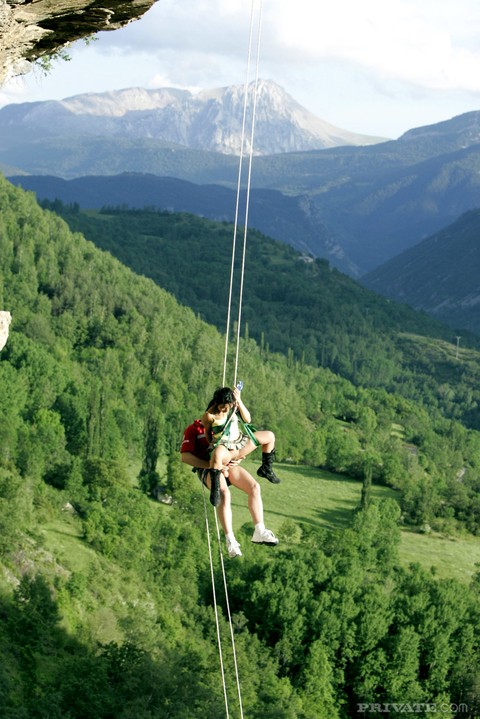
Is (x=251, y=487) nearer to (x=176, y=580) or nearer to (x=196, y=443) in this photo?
(x=196, y=443)

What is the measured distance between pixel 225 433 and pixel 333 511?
357ft

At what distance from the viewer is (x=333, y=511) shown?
124688 mm

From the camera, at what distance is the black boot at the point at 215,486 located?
675 inches

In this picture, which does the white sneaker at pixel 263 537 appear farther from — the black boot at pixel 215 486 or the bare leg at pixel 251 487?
the black boot at pixel 215 486

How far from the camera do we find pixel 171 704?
184ft

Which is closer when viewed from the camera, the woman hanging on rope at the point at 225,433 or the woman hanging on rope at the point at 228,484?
the woman hanging on rope at the point at 225,433

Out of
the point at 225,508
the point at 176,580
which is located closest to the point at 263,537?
the point at 225,508

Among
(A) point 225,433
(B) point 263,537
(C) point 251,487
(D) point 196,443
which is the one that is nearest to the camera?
(A) point 225,433

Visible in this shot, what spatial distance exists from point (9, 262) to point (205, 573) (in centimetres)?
11126

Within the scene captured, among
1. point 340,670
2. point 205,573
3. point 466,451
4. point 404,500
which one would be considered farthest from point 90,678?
point 466,451

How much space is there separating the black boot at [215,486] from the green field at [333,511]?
81413 millimetres

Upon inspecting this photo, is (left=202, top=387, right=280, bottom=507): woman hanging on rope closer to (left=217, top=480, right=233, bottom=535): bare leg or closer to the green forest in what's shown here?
(left=217, top=480, right=233, bottom=535): bare leg

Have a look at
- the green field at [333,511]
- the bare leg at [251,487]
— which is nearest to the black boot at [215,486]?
the bare leg at [251,487]

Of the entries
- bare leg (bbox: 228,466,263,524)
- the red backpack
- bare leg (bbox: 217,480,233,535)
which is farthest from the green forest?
bare leg (bbox: 228,466,263,524)
